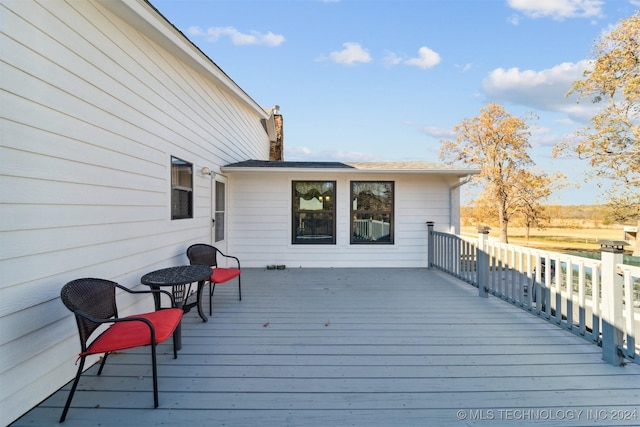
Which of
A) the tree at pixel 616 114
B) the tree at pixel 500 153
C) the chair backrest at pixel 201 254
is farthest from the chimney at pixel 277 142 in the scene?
the tree at pixel 616 114

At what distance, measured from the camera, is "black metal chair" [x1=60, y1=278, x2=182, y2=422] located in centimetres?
188

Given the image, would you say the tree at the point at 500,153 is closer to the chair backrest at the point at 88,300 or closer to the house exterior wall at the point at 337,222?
the house exterior wall at the point at 337,222

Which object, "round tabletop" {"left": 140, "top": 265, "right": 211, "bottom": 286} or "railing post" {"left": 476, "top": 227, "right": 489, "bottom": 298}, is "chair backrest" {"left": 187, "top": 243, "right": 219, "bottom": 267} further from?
"railing post" {"left": 476, "top": 227, "right": 489, "bottom": 298}

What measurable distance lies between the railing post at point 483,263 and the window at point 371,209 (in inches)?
86.5

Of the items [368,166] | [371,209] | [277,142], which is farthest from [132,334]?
[277,142]

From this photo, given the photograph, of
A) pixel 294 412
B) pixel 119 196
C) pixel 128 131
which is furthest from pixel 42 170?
pixel 294 412

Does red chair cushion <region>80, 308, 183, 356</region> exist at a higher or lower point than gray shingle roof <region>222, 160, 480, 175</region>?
lower

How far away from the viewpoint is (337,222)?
20.9ft

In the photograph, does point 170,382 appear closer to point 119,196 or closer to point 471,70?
point 119,196

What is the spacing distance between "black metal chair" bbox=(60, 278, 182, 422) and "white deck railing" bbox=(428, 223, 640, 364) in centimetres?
350

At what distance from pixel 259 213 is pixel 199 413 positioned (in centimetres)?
472

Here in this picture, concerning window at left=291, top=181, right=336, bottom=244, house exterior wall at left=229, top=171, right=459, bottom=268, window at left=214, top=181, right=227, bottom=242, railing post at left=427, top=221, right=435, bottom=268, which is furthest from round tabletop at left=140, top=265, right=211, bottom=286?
railing post at left=427, top=221, right=435, bottom=268

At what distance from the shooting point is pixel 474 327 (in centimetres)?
324

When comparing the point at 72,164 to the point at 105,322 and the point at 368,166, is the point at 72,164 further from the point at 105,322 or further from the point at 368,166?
the point at 368,166
